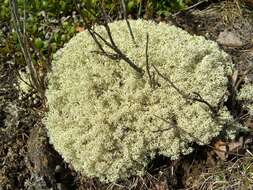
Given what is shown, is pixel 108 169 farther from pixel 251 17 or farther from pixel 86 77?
pixel 251 17

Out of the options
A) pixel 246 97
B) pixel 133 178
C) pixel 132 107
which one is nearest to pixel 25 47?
pixel 132 107

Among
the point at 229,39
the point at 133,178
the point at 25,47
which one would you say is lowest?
the point at 133,178

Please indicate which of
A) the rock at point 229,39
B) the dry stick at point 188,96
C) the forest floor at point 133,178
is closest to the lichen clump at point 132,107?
the dry stick at point 188,96

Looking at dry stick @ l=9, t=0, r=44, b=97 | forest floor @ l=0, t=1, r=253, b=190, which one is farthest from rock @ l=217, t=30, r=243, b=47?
dry stick @ l=9, t=0, r=44, b=97

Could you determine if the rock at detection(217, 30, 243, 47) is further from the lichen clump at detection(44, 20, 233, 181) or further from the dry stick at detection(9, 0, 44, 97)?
the dry stick at detection(9, 0, 44, 97)

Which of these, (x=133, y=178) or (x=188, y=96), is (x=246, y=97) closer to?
(x=188, y=96)
